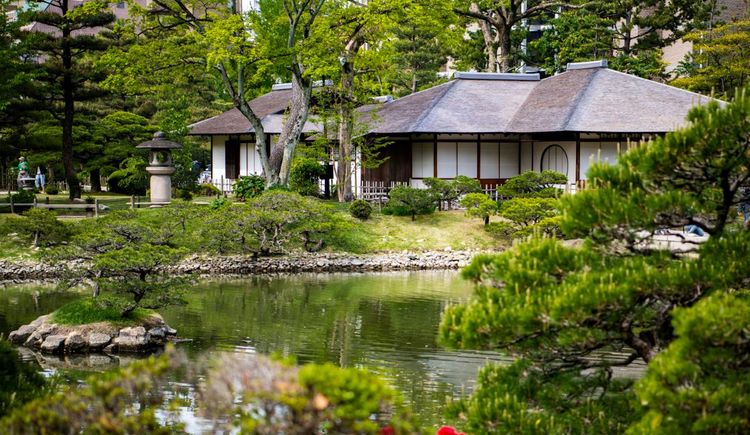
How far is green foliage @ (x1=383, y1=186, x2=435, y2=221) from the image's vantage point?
2845 centimetres

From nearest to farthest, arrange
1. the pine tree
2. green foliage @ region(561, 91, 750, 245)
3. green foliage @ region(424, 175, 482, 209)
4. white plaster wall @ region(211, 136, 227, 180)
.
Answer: green foliage @ region(561, 91, 750, 245) → green foliage @ region(424, 175, 482, 209) → the pine tree → white plaster wall @ region(211, 136, 227, 180)

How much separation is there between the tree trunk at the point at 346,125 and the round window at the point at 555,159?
610 centimetres

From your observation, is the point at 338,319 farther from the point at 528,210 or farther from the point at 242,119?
the point at 242,119

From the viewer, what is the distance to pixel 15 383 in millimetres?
7590

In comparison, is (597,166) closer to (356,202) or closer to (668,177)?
(668,177)

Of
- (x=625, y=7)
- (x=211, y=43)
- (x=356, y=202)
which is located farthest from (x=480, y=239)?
(x=625, y=7)

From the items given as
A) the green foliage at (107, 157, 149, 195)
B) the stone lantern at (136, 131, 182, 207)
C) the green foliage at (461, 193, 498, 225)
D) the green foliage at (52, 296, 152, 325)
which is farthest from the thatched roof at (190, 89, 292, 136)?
the green foliage at (52, 296, 152, 325)

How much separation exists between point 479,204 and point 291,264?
5.58 meters

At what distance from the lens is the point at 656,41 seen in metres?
38.5

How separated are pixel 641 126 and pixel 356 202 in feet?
28.4

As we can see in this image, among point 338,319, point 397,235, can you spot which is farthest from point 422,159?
point 338,319

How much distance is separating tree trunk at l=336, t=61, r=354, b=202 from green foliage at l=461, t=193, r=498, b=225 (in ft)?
17.6

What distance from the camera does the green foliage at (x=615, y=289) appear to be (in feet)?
20.9

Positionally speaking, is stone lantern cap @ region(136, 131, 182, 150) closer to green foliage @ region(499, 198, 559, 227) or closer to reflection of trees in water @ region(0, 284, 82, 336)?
reflection of trees in water @ region(0, 284, 82, 336)
